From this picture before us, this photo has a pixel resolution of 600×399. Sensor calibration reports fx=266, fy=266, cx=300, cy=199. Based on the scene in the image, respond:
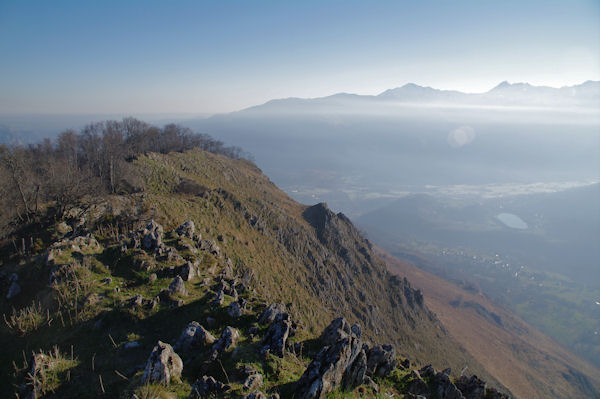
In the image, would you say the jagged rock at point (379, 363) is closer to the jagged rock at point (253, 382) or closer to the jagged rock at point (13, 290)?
the jagged rock at point (253, 382)

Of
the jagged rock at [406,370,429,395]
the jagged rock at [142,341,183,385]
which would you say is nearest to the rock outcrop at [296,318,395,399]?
the jagged rock at [406,370,429,395]

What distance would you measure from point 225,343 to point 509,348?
370 feet

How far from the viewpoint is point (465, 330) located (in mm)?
88438

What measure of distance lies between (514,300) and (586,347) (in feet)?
113

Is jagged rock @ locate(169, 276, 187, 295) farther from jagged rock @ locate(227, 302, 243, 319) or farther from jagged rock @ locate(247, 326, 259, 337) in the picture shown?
jagged rock @ locate(247, 326, 259, 337)

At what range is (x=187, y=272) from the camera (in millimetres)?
19516

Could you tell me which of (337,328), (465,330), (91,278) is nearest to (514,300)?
(465,330)

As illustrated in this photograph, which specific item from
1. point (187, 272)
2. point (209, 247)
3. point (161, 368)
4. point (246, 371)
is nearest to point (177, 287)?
point (187, 272)

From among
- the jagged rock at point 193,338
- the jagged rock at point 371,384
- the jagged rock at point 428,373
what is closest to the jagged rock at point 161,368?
the jagged rock at point 193,338

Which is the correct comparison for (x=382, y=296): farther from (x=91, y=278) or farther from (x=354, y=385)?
(x=91, y=278)

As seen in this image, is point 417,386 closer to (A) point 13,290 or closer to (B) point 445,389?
(B) point 445,389

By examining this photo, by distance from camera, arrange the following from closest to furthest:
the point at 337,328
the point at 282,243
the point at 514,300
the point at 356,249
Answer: the point at 337,328 → the point at 282,243 → the point at 356,249 → the point at 514,300

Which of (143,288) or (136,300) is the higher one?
(136,300)

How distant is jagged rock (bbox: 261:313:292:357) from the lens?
13.3 metres
